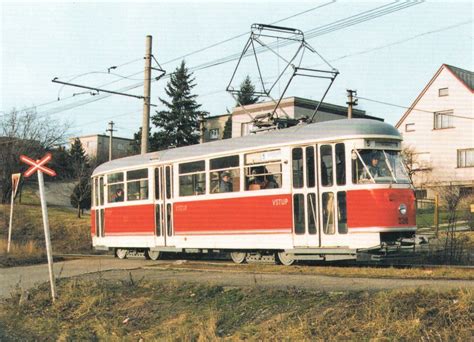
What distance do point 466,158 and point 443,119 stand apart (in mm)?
3596

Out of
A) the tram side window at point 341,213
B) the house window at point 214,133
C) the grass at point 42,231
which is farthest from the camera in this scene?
the house window at point 214,133

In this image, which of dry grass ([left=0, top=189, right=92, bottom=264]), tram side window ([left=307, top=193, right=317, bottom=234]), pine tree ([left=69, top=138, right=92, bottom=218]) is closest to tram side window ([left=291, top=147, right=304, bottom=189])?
tram side window ([left=307, top=193, right=317, bottom=234])

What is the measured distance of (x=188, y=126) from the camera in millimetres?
59438

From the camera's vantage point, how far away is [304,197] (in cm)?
1351

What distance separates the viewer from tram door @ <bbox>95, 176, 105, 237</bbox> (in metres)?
21.0

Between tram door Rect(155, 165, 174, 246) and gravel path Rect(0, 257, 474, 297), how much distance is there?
104 cm

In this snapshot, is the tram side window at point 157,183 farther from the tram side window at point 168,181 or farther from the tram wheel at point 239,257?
the tram wheel at point 239,257

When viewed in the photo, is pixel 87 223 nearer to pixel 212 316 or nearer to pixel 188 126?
pixel 212 316

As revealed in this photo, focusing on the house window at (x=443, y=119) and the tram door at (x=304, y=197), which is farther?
the house window at (x=443, y=119)

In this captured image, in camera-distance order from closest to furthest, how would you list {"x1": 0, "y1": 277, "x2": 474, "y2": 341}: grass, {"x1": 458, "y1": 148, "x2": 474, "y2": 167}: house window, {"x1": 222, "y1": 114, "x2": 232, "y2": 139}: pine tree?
{"x1": 0, "y1": 277, "x2": 474, "y2": 341}: grass
{"x1": 458, "y1": 148, "x2": 474, "y2": 167}: house window
{"x1": 222, "y1": 114, "x2": 232, "y2": 139}: pine tree

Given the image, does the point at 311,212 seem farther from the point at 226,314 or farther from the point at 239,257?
the point at 226,314

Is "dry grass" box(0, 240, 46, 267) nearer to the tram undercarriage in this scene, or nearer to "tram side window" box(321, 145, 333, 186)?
the tram undercarriage

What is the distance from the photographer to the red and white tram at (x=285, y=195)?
12.7m

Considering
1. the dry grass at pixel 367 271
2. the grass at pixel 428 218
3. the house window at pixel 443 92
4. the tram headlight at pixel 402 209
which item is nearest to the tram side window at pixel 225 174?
the dry grass at pixel 367 271
